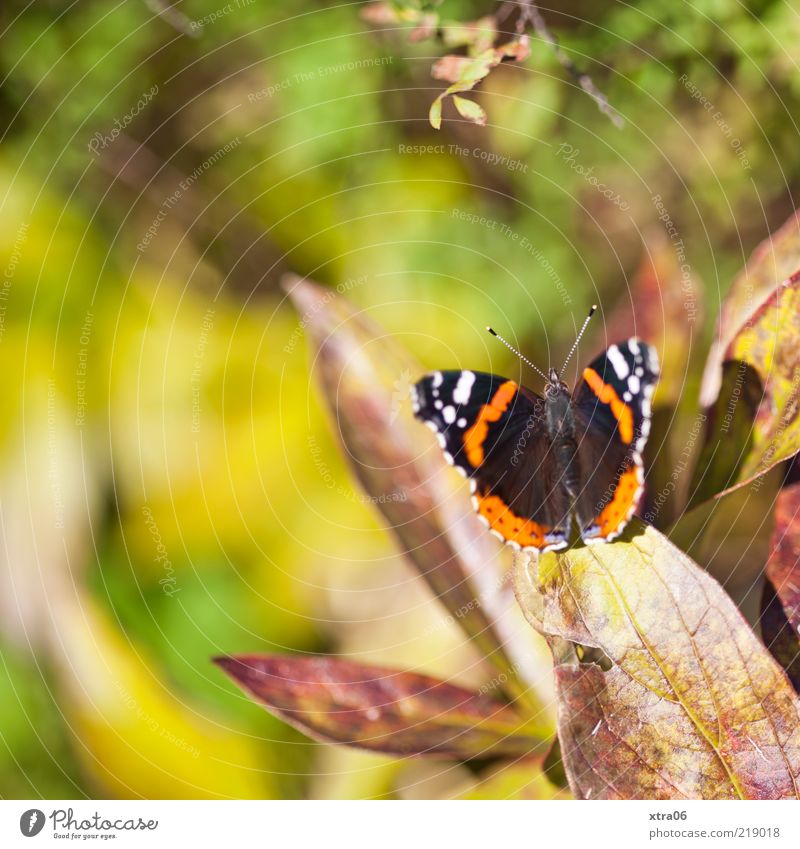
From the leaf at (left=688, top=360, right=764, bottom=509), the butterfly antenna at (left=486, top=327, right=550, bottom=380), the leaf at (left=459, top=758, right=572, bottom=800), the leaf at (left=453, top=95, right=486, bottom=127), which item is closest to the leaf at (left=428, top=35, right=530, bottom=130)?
the leaf at (left=453, top=95, right=486, bottom=127)

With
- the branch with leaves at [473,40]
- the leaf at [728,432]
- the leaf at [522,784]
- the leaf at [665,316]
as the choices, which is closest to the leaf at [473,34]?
the branch with leaves at [473,40]

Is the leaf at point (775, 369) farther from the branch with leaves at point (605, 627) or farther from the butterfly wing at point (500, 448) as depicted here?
the butterfly wing at point (500, 448)

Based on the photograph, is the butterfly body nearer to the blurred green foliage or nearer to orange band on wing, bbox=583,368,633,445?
orange band on wing, bbox=583,368,633,445

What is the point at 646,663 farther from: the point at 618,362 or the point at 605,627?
the point at 618,362

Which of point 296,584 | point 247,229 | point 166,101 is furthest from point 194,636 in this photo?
point 166,101

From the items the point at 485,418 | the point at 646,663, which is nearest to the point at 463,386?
the point at 485,418

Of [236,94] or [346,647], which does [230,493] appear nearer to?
[346,647]
